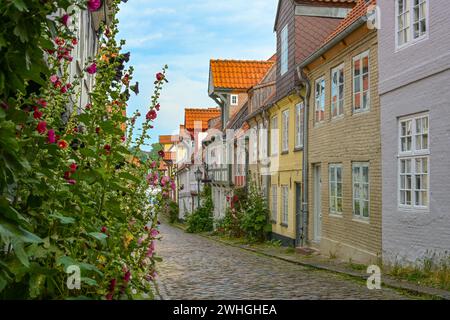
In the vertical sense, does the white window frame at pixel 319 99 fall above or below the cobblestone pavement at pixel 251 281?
above

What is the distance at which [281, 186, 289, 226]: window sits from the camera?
20.8m

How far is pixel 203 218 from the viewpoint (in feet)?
117

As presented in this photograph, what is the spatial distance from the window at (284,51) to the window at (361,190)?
694 centimetres

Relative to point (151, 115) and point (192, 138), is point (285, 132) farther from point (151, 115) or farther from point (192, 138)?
point (192, 138)

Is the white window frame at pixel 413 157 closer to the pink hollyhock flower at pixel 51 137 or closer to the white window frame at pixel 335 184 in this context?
the white window frame at pixel 335 184

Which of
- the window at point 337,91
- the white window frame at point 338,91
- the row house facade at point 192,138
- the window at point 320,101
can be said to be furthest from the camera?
the row house facade at point 192,138

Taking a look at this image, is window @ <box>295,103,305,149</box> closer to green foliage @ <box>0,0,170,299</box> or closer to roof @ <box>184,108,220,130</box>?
green foliage @ <box>0,0,170,299</box>

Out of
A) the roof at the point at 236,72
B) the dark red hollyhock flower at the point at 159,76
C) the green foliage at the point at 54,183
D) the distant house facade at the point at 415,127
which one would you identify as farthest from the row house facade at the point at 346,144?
the roof at the point at 236,72

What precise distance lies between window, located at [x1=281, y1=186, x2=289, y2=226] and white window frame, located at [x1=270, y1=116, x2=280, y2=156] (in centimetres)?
170

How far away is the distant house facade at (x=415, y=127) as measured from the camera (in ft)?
34.2

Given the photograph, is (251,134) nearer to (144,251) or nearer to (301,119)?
(301,119)

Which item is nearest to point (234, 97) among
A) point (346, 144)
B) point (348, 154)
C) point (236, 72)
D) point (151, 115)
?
point (236, 72)

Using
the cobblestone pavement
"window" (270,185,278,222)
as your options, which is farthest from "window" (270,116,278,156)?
the cobblestone pavement
